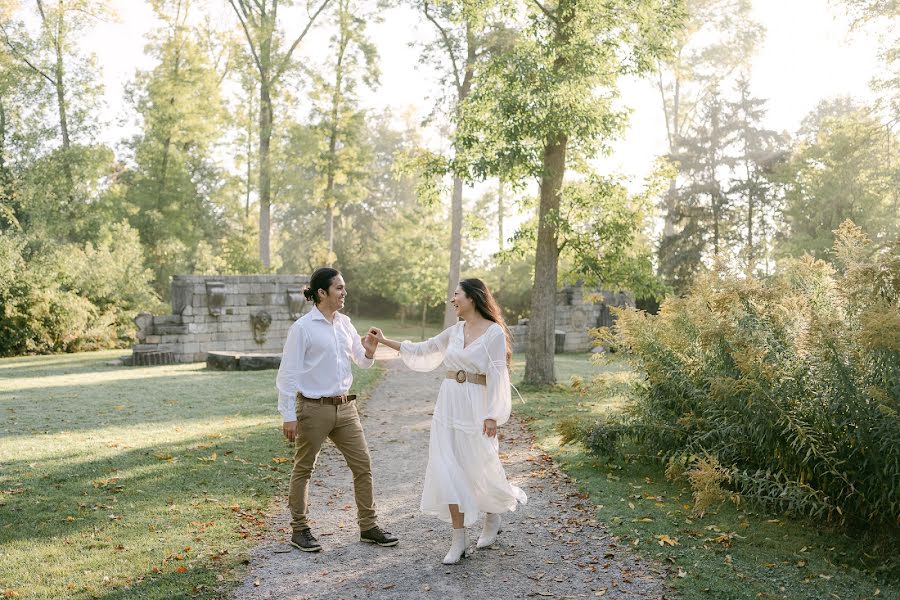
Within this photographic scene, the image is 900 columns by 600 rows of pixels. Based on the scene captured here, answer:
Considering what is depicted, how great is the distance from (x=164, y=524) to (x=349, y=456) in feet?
5.55

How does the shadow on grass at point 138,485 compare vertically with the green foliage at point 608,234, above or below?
below

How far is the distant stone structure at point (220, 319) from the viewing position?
20094 millimetres

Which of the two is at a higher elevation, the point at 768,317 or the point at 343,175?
the point at 343,175

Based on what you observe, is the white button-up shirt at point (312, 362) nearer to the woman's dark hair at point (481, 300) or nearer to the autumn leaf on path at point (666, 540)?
the woman's dark hair at point (481, 300)

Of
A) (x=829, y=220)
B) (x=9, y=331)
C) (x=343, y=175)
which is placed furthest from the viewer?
(x=343, y=175)

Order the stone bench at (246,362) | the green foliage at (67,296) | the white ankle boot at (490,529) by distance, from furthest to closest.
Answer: the green foliage at (67,296), the stone bench at (246,362), the white ankle boot at (490,529)

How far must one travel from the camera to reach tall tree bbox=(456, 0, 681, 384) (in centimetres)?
1255

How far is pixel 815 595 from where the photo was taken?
4.68 metres

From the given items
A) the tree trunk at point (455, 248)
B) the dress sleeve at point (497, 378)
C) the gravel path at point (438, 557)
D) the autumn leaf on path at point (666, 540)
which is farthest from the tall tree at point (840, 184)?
the dress sleeve at point (497, 378)

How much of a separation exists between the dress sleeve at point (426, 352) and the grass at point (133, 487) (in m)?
1.90

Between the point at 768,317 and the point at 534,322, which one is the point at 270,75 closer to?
the point at 534,322

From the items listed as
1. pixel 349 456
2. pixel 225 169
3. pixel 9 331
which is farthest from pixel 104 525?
pixel 225 169

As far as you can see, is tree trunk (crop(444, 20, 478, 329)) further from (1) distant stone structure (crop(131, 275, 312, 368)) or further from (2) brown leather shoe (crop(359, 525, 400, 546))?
(2) brown leather shoe (crop(359, 525, 400, 546))

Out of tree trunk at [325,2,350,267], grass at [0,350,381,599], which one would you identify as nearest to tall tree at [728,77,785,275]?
tree trunk at [325,2,350,267]
